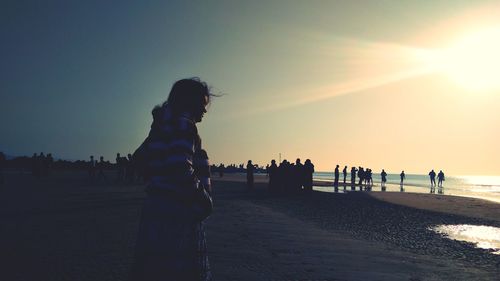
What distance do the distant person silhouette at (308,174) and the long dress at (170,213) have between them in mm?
25268

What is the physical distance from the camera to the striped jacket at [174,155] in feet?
8.54

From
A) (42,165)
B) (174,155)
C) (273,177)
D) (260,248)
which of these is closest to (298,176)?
(273,177)

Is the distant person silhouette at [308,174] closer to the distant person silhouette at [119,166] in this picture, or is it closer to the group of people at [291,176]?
the group of people at [291,176]

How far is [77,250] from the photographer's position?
24.4ft

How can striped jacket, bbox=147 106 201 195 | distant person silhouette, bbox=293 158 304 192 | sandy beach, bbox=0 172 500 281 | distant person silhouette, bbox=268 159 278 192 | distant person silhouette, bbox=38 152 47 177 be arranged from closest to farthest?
striped jacket, bbox=147 106 201 195
sandy beach, bbox=0 172 500 281
distant person silhouette, bbox=293 158 304 192
distant person silhouette, bbox=268 159 278 192
distant person silhouette, bbox=38 152 47 177

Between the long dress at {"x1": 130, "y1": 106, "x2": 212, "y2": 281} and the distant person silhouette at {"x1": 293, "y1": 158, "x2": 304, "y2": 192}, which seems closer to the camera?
the long dress at {"x1": 130, "y1": 106, "x2": 212, "y2": 281}

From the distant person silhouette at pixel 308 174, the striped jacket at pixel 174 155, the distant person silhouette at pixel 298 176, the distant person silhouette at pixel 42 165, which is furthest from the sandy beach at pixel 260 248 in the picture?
the distant person silhouette at pixel 42 165

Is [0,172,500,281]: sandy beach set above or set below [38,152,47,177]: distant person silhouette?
below

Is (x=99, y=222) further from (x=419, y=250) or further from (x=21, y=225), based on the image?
(x=419, y=250)

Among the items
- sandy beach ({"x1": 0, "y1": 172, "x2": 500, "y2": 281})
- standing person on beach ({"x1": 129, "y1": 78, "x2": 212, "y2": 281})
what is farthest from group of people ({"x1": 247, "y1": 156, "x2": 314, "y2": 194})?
standing person on beach ({"x1": 129, "y1": 78, "x2": 212, "y2": 281})

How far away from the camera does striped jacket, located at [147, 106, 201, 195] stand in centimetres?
260

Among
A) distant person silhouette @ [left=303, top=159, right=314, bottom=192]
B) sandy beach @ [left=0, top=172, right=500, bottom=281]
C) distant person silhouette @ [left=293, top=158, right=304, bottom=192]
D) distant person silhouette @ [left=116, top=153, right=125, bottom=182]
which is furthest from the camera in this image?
distant person silhouette @ [left=116, top=153, right=125, bottom=182]

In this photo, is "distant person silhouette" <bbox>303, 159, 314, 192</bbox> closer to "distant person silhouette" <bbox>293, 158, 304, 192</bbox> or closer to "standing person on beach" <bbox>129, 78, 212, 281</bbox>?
"distant person silhouette" <bbox>293, 158, 304, 192</bbox>

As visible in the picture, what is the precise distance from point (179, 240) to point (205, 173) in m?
0.46
